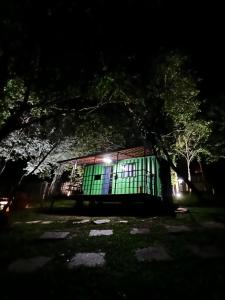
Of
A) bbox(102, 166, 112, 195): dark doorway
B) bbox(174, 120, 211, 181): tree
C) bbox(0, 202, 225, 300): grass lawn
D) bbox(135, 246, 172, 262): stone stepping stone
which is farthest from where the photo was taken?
bbox(174, 120, 211, 181): tree

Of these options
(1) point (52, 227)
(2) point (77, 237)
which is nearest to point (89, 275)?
(2) point (77, 237)

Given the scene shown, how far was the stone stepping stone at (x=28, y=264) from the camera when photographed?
5531 mm

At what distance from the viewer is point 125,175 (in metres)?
18.2

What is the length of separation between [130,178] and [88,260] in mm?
12063

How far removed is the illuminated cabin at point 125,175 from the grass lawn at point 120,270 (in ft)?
18.7

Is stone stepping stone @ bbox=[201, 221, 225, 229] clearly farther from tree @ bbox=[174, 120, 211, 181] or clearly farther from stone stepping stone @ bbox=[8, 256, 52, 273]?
tree @ bbox=[174, 120, 211, 181]

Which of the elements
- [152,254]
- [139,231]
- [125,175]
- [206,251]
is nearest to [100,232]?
[139,231]

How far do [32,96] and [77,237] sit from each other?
799 centimetres

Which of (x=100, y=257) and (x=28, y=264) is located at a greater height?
(x=100, y=257)

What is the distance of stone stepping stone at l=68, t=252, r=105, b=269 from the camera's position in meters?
5.66

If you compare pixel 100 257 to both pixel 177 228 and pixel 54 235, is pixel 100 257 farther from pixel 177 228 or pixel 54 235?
pixel 177 228

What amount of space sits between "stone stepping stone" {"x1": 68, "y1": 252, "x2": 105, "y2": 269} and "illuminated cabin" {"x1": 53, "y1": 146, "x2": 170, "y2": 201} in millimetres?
7120

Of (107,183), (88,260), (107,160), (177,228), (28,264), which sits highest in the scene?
(107,160)

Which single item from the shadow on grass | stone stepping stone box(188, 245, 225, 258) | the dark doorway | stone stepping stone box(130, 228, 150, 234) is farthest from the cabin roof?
stone stepping stone box(188, 245, 225, 258)
